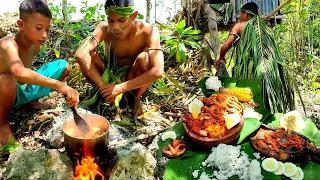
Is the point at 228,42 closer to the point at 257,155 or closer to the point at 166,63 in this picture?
the point at 166,63

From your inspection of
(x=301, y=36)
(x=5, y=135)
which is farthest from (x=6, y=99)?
(x=301, y=36)

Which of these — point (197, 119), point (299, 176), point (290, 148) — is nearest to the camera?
point (299, 176)

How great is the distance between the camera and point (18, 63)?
292cm

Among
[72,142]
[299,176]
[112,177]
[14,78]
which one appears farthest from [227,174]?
[14,78]

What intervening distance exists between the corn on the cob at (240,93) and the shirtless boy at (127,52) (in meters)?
0.66

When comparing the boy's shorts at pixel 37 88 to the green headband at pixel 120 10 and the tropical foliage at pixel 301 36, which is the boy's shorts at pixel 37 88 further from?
the tropical foliage at pixel 301 36

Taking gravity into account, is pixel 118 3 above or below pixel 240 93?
above

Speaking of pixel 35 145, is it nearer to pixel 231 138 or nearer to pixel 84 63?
pixel 84 63

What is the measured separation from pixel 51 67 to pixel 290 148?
2.50m

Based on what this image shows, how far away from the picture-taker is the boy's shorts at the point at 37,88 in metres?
3.45

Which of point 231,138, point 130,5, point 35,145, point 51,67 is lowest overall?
point 35,145

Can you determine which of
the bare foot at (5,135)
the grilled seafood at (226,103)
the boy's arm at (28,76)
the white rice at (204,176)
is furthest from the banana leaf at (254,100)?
the bare foot at (5,135)

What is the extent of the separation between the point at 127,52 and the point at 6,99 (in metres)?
1.30

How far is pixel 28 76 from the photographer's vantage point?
9.29 ft
